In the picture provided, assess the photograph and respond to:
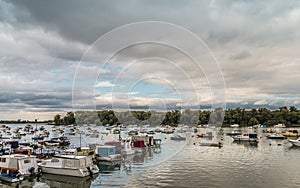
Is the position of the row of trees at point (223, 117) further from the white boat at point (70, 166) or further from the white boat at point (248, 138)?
the white boat at point (70, 166)

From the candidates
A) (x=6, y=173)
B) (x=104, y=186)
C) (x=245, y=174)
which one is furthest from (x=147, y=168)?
(x=6, y=173)

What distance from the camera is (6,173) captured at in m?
27.6

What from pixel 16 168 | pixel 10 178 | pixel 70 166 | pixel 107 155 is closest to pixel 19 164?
pixel 16 168

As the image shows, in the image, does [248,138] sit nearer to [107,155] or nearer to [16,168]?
[107,155]

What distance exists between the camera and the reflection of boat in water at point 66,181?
26359 mm

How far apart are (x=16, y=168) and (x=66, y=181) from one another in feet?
17.0

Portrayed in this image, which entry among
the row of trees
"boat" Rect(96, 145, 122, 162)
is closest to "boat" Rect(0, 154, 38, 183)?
"boat" Rect(96, 145, 122, 162)

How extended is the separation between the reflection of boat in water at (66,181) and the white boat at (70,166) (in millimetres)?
472

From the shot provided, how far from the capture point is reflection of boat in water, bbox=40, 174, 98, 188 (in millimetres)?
26359

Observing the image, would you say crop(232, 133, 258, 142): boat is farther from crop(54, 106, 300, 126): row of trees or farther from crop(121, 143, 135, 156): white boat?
crop(54, 106, 300, 126): row of trees

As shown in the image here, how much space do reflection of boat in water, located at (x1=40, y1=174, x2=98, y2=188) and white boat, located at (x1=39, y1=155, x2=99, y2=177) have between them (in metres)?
0.47

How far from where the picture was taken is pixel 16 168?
27.8 m

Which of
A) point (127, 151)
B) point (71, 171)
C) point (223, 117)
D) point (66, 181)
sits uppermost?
point (223, 117)

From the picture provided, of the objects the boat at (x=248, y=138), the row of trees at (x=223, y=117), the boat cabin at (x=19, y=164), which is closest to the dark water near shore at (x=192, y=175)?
the boat cabin at (x=19, y=164)
